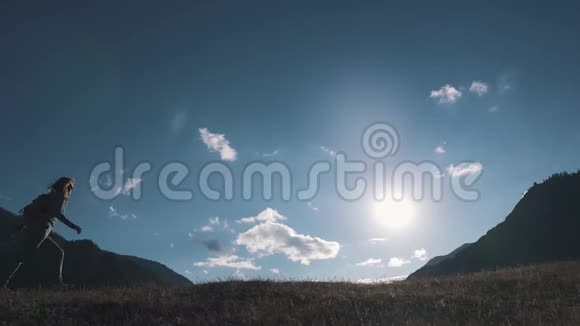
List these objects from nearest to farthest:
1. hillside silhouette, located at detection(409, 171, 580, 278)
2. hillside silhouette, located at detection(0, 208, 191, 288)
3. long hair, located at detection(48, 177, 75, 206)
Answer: long hair, located at detection(48, 177, 75, 206), hillside silhouette, located at detection(409, 171, 580, 278), hillside silhouette, located at detection(0, 208, 191, 288)

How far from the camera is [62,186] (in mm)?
10945

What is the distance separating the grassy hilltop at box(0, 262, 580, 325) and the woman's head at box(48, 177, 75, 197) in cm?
259

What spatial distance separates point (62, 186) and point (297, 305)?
23.0ft

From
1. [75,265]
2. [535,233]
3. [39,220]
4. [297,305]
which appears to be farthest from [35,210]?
[535,233]

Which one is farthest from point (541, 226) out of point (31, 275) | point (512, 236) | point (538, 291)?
point (31, 275)

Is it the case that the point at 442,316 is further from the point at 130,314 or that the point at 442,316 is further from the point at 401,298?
the point at 130,314

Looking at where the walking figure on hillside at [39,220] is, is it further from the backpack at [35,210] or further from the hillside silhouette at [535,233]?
the hillside silhouette at [535,233]

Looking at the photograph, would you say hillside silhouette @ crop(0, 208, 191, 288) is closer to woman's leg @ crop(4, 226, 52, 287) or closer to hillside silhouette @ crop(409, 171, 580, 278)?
hillside silhouette @ crop(409, 171, 580, 278)

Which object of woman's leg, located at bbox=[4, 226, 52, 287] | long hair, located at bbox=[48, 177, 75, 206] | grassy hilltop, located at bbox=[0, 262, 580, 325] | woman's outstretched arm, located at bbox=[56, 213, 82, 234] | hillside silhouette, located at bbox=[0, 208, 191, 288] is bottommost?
hillside silhouette, located at bbox=[0, 208, 191, 288]

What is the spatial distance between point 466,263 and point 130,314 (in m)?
107


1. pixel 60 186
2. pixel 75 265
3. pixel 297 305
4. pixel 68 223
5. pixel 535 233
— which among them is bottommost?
pixel 75 265

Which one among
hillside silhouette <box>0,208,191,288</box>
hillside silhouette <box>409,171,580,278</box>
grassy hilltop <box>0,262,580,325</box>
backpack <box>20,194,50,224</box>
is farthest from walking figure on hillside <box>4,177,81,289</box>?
hillside silhouette <box>409,171,580,278</box>

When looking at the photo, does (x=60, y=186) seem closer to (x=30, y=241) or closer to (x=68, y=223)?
(x=68, y=223)

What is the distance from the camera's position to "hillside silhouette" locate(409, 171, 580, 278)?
275ft
